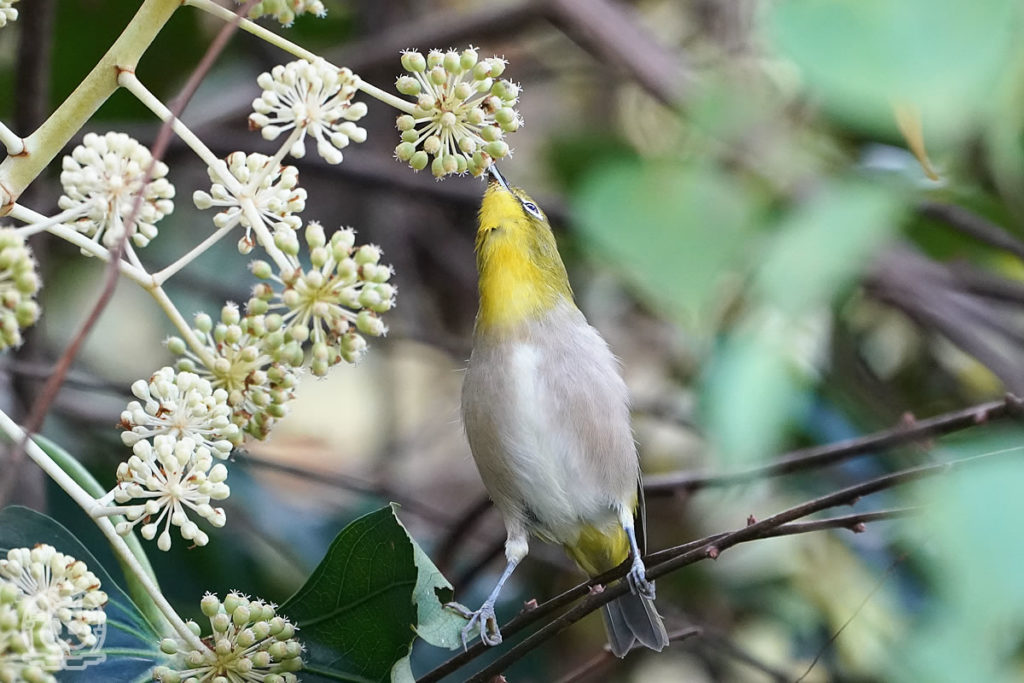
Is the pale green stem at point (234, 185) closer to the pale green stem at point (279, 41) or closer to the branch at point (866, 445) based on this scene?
the pale green stem at point (279, 41)

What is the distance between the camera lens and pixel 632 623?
91.4 inches

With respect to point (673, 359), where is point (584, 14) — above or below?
above

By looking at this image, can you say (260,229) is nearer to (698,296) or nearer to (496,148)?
(496,148)

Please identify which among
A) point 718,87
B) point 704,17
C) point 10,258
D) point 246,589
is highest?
point 10,258

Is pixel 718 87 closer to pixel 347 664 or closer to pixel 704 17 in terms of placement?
pixel 347 664

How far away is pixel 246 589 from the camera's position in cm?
280

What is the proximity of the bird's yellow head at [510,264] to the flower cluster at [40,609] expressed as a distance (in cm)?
125

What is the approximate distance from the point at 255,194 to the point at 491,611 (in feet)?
3.08

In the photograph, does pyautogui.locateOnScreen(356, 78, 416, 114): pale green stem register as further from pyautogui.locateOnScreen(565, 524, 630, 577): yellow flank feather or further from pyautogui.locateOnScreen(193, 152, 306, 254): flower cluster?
pyautogui.locateOnScreen(565, 524, 630, 577): yellow flank feather

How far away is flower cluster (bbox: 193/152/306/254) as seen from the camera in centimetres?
117

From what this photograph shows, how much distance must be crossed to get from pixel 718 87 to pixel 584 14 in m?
0.98

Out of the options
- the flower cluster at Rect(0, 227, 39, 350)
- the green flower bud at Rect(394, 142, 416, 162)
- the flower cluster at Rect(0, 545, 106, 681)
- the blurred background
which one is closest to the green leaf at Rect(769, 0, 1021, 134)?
the blurred background

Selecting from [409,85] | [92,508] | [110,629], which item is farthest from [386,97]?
[110,629]

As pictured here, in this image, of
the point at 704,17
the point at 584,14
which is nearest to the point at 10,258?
the point at 584,14
